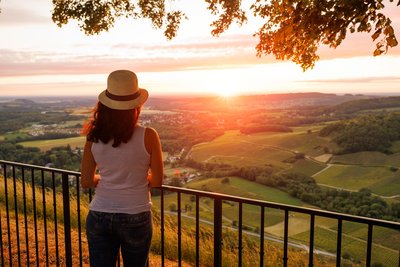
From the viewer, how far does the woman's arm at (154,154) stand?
233 cm

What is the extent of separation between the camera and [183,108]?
281 feet

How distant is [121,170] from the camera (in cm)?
236

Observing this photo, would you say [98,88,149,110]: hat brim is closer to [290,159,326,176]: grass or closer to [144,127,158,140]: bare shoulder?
[144,127,158,140]: bare shoulder

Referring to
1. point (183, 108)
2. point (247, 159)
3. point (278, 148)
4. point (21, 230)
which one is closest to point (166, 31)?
point (21, 230)

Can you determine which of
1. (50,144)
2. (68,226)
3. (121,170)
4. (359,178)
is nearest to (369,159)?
(359,178)

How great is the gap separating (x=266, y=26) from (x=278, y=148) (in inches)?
2477

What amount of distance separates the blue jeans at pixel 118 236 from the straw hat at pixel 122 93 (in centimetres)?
66

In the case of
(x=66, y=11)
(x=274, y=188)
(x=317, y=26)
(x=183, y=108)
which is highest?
(x=66, y=11)

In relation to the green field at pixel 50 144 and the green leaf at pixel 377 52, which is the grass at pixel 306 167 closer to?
the green field at pixel 50 144

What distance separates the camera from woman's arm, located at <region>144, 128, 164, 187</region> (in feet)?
7.63

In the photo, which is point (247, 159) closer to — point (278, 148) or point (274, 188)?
point (278, 148)

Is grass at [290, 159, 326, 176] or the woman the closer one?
the woman

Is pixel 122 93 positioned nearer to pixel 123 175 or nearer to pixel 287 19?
pixel 123 175

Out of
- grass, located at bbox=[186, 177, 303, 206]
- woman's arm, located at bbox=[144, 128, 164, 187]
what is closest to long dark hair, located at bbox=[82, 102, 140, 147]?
woman's arm, located at bbox=[144, 128, 164, 187]
